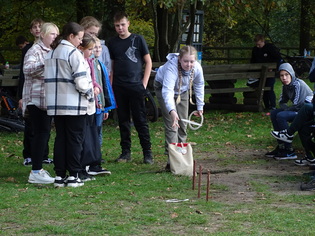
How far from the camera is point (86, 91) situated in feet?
25.2

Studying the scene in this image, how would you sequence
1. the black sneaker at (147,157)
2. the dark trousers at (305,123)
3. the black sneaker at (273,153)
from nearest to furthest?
the dark trousers at (305,123)
the black sneaker at (147,157)
the black sneaker at (273,153)

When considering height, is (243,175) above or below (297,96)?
below

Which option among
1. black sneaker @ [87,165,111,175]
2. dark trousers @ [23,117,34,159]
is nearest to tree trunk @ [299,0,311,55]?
dark trousers @ [23,117,34,159]

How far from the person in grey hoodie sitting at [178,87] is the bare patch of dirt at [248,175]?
0.67m

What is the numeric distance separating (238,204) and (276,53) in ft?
39.1

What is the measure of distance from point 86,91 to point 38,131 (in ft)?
3.35

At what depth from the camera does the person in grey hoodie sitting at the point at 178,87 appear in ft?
28.0

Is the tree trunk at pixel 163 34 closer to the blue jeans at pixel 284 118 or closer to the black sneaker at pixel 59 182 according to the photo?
the blue jeans at pixel 284 118

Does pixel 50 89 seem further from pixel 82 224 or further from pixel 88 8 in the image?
pixel 88 8

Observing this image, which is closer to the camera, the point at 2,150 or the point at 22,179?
the point at 22,179

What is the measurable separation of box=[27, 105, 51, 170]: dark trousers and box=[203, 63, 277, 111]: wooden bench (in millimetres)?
9116

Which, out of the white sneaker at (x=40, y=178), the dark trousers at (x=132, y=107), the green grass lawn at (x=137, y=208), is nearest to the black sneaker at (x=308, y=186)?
the green grass lawn at (x=137, y=208)

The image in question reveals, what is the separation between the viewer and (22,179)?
870 cm

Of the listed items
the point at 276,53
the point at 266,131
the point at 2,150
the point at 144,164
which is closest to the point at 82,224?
the point at 144,164
